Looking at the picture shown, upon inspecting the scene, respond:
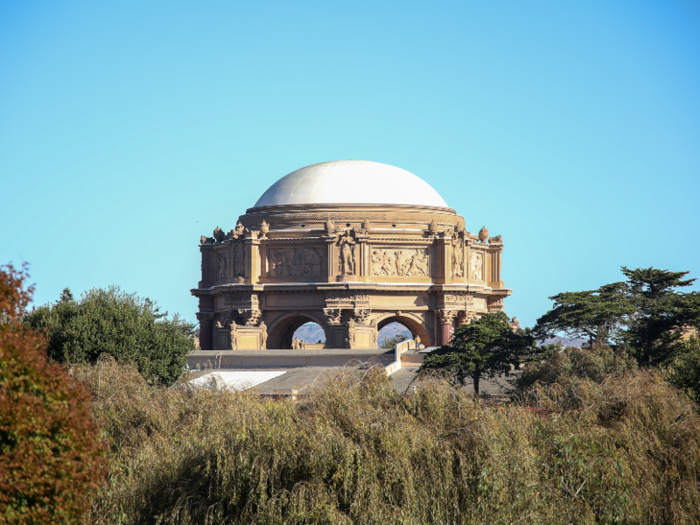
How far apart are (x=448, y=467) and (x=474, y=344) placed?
17.4m

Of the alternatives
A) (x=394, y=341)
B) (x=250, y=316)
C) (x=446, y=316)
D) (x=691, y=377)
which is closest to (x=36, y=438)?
(x=691, y=377)

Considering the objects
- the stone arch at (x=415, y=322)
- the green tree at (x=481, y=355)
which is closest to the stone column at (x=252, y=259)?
the stone arch at (x=415, y=322)

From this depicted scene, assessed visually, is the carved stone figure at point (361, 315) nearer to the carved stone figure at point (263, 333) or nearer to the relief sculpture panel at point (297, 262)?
the relief sculpture panel at point (297, 262)

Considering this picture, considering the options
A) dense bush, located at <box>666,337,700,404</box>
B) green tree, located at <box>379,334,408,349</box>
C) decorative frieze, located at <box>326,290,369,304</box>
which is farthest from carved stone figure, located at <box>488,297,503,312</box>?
dense bush, located at <box>666,337,700,404</box>

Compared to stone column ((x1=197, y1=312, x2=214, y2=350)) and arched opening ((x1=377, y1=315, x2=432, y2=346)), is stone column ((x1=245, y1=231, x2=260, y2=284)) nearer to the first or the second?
stone column ((x1=197, y1=312, x2=214, y2=350))

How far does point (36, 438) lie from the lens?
10.5m

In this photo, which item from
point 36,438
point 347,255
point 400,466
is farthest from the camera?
point 347,255

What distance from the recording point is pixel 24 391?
1063 centimetres

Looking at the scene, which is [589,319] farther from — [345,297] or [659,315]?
[345,297]

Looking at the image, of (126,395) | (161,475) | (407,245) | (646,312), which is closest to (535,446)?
(161,475)

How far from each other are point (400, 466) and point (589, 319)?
23328 mm

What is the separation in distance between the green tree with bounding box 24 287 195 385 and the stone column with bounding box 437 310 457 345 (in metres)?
19.8

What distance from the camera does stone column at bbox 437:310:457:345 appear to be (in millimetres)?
49812

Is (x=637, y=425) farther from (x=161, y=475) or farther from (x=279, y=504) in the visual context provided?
(x=161, y=475)
